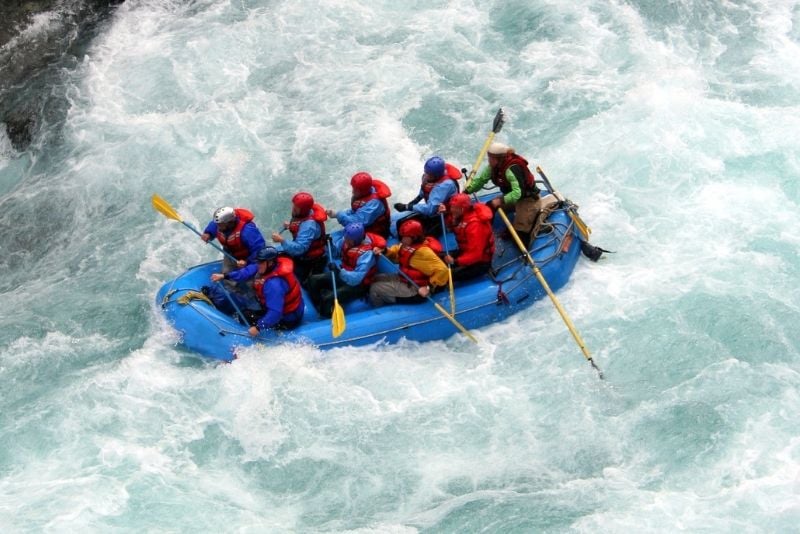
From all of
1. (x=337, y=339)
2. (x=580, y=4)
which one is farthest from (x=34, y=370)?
(x=580, y=4)

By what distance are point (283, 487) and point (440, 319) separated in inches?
88.0

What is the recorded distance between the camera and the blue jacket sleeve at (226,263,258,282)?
8602 mm

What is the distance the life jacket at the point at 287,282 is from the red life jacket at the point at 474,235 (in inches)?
65.3

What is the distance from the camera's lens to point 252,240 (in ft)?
29.0

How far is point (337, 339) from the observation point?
859 cm

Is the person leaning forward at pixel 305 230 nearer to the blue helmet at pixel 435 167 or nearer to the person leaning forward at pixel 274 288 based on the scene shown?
the person leaning forward at pixel 274 288

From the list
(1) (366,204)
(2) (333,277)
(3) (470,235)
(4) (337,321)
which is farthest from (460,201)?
(4) (337,321)

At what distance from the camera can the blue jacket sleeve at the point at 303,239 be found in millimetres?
8758

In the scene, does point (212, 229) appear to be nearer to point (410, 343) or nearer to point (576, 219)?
point (410, 343)

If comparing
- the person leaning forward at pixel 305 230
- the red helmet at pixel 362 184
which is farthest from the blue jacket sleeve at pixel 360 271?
the red helmet at pixel 362 184

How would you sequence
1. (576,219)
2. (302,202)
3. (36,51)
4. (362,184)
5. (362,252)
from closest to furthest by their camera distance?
1. (362,252)
2. (302,202)
3. (362,184)
4. (576,219)
5. (36,51)

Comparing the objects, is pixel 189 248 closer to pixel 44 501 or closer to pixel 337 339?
pixel 337 339

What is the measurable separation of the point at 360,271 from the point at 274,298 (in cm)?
88

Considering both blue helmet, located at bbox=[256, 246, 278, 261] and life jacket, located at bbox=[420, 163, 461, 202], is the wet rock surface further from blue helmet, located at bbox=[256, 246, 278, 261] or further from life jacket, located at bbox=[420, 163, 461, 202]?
life jacket, located at bbox=[420, 163, 461, 202]
